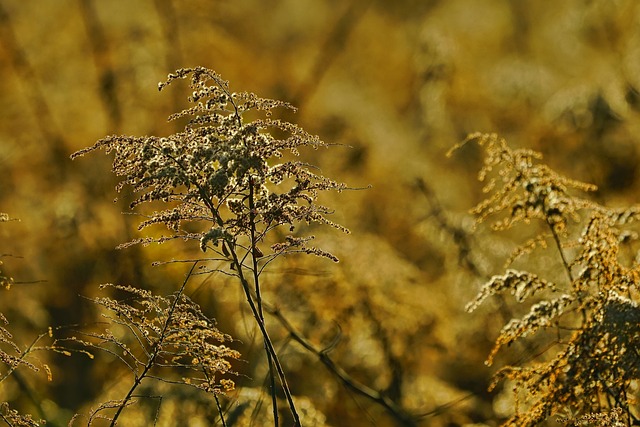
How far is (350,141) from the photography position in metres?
8.11

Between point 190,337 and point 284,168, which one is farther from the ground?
point 284,168

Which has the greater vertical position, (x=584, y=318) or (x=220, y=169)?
(x=220, y=169)

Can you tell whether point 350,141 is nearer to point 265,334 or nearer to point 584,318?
point 584,318

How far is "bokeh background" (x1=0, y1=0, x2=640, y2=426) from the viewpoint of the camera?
522cm

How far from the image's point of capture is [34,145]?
26.4 ft

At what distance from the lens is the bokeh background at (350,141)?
5219 millimetres

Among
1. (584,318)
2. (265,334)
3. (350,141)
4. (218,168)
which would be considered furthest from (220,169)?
(350,141)

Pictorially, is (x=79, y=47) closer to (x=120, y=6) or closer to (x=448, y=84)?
(x=120, y=6)

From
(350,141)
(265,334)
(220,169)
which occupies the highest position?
(350,141)

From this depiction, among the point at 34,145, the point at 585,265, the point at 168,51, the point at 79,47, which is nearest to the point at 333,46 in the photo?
the point at 168,51

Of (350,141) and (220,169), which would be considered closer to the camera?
(220,169)

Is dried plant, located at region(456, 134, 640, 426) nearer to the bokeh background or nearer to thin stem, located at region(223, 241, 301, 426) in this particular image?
thin stem, located at region(223, 241, 301, 426)

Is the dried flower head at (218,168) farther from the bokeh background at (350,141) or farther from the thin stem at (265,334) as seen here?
the bokeh background at (350,141)

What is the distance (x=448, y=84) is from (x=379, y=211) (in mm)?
2041
